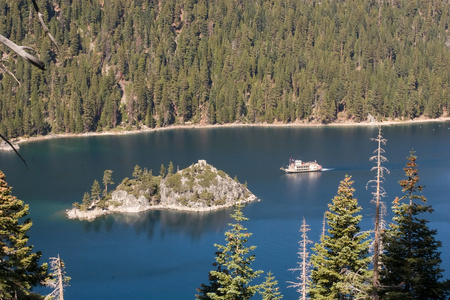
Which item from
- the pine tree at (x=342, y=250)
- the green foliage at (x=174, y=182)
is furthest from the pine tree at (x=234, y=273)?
the green foliage at (x=174, y=182)

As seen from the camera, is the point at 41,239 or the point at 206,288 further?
the point at 41,239

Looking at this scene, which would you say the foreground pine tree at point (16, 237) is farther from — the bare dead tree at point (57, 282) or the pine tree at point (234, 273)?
the pine tree at point (234, 273)

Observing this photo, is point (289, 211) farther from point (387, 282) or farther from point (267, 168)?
point (387, 282)

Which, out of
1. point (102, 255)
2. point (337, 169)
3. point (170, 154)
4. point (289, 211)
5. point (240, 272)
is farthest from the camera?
point (170, 154)

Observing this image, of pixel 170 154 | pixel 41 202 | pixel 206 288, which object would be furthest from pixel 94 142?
pixel 206 288

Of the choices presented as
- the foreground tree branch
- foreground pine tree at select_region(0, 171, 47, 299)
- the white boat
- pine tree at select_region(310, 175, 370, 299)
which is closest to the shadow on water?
the white boat

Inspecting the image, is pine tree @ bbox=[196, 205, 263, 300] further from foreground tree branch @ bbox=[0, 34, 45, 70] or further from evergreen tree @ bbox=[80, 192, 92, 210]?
evergreen tree @ bbox=[80, 192, 92, 210]

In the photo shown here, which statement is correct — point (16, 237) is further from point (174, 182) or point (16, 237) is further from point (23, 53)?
point (174, 182)
